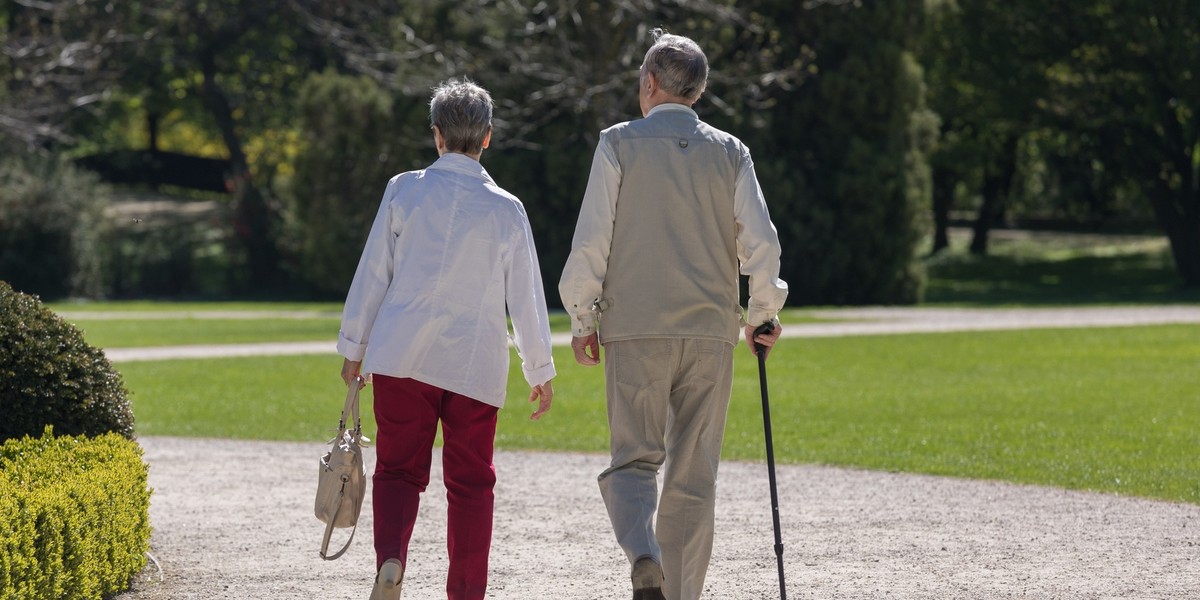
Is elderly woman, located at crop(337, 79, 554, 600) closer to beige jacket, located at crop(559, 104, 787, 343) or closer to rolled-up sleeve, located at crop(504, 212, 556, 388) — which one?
rolled-up sleeve, located at crop(504, 212, 556, 388)

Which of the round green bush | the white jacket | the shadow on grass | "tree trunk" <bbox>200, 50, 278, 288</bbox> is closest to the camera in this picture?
the white jacket

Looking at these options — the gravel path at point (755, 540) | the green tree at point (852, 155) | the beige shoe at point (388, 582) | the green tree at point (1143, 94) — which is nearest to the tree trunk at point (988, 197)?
the green tree at point (1143, 94)

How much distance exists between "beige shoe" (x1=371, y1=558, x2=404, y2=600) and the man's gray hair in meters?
1.73

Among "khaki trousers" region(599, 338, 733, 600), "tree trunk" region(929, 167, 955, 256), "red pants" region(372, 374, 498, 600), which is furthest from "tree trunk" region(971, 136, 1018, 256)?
"red pants" region(372, 374, 498, 600)

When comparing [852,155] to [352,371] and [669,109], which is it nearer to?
[669,109]

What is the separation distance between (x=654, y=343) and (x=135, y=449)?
2.20 meters

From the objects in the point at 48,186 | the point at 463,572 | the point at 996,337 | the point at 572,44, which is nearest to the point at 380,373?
the point at 463,572

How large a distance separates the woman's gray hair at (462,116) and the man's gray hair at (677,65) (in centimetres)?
55

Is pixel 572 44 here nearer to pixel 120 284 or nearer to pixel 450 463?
pixel 120 284

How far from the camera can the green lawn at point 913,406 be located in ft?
31.0

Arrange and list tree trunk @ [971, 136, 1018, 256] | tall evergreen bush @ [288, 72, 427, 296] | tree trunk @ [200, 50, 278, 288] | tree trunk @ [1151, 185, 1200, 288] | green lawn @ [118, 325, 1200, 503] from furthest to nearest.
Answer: tree trunk @ [971, 136, 1018, 256] < tree trunk @ [1151, 185, 1200, 288] < tree trunk @ [200, 50, 278, 288] < tall evergreen bush @ [288, 72, 427, 296] < green lawn @ [118, 325, 1200, 503]

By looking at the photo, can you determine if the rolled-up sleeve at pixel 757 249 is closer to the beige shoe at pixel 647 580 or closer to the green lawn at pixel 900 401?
the beige shoe at pixel 647 580

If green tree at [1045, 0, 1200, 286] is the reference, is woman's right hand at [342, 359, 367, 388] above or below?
below

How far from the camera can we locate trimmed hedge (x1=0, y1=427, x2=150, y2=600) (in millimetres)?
4426
